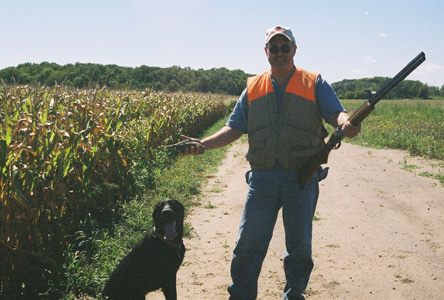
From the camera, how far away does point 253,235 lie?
3.52 m

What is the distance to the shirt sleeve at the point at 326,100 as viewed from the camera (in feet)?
11.4

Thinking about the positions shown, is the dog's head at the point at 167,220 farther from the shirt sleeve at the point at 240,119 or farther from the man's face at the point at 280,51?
the man's face at the point at 280,51

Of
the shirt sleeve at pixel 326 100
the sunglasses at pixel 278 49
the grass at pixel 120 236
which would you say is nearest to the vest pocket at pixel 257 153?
the shirt sleeve at pixel 326 100

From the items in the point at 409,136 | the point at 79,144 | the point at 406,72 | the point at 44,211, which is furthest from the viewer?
the point at 409,136

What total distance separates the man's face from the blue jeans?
87cm

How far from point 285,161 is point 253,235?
2.11ft

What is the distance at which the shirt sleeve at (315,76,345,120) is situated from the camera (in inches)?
136

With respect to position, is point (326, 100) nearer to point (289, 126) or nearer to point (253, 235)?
point (289, 126)

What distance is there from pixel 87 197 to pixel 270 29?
3285 mm

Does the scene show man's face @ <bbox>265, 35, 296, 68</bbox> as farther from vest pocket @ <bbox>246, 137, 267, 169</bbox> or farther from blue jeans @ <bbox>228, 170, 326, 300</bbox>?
blue jeans @ <bbox>228, 170, 326, 300</bbox>

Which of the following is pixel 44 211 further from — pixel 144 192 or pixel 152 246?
pixel 144 192

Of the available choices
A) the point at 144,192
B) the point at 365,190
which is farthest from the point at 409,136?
the point at 144,192

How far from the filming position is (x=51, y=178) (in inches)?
185

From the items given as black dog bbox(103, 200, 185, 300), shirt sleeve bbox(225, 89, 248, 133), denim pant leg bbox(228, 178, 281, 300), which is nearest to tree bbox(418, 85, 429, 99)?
shirt sleeve bbox(225, 89, 248, 133)
